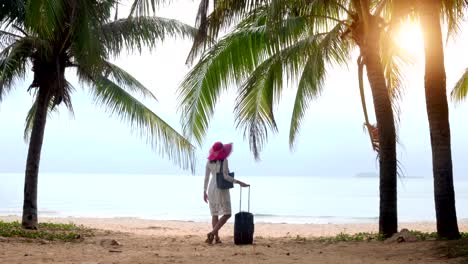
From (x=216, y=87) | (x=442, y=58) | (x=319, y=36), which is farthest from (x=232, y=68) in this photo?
(x=442, y=58)

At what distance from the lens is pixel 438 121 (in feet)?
28.5

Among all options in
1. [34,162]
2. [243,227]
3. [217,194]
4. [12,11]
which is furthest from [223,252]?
[12,11]

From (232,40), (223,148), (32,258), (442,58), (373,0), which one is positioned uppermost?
(373,0)

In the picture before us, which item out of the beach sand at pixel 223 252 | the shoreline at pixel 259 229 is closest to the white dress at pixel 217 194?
the beach sand at pixel 223 252

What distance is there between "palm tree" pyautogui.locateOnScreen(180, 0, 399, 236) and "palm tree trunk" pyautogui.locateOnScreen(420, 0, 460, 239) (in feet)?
4.37

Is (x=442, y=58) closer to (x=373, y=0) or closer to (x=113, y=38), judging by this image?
(x=373, y=0)

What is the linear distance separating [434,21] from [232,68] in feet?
11.7

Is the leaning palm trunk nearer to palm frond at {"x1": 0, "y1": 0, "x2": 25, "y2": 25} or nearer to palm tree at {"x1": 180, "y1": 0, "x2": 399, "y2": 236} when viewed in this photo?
palm frond at {"x1": 0, "y1": 0, "x2": 25, "y2": 25}

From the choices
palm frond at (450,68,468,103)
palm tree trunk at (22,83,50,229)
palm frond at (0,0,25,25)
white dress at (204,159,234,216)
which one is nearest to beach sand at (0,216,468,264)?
white dress at (204,159,234,216)

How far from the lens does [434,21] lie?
29.4ft

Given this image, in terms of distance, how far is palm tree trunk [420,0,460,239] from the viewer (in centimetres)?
859

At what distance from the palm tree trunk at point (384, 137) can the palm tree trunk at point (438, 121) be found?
1.29 metres

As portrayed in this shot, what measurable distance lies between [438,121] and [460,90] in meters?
7.77

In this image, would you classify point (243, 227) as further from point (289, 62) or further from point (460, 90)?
point (460, 90)
